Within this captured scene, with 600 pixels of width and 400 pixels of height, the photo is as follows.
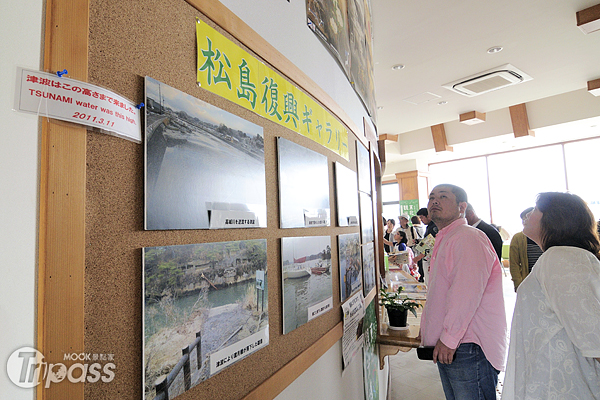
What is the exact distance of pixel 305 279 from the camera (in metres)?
1.10

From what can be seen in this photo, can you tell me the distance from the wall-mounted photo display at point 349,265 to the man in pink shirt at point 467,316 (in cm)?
50

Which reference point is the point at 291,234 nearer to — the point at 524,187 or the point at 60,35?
the point at 60,35

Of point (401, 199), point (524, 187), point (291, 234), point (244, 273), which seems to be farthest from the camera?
point (401, 199)

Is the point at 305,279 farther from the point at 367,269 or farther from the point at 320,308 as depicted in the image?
the point at 367,269

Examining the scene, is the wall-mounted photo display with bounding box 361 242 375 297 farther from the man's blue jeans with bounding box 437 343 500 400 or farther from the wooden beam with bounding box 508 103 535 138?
the wooden beam with bounding box 508 103 535 138

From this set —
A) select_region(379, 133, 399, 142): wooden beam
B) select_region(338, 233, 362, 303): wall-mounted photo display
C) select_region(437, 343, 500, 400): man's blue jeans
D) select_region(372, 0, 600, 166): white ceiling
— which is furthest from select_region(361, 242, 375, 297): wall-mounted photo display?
select_region(379, 133, 399, 142): wooden beam

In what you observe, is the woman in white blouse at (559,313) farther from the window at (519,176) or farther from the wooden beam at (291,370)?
the window at (519,176)

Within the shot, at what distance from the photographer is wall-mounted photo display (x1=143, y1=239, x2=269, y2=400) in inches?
22.5

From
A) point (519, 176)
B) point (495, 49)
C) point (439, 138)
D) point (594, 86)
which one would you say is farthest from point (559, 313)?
point (519, 176)

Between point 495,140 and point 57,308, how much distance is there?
9709 millimetres

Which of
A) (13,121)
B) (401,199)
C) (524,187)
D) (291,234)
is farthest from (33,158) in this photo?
(524,187)

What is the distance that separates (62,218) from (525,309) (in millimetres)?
1708

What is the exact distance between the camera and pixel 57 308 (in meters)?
0.45

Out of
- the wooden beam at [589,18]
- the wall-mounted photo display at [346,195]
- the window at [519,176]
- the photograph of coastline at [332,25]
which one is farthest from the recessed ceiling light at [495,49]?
the window at [519,176]
